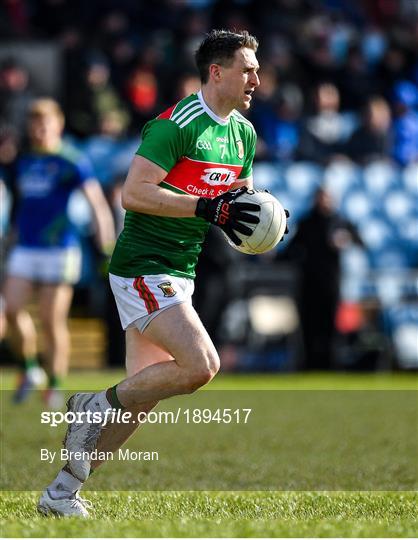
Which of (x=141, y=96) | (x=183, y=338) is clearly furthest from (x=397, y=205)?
(x=183, y=338)

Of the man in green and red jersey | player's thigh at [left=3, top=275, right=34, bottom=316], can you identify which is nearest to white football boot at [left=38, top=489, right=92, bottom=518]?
the man in green and red jersey

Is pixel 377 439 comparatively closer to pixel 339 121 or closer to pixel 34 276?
pixel 34 276

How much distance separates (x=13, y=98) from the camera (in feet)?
54.6

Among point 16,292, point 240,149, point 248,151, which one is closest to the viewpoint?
point 240,149

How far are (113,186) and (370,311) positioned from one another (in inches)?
158

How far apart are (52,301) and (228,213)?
5.72 meters

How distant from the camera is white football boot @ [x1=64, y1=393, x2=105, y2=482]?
17.9 feet

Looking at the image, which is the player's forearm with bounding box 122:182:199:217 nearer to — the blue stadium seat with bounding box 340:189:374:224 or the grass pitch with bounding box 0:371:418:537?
the grass pitch with bounding box 0:371:418:537

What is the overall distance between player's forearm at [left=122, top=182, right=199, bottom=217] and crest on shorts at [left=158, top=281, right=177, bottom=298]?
334mm

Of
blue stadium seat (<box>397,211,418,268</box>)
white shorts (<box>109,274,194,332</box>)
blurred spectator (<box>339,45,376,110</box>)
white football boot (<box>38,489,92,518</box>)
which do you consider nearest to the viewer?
white football boot (<box>38,489,92,518</box>)

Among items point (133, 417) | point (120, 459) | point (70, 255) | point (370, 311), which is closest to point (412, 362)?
point (370, 311)

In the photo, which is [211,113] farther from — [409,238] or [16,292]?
[409,238]

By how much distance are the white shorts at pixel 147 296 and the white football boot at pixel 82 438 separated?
17.3 inches

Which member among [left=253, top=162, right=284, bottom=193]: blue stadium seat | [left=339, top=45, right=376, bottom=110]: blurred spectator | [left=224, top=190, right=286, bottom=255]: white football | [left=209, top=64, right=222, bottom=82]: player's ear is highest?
[left=209, top=64, right=222, bottom=82]: player's ear
